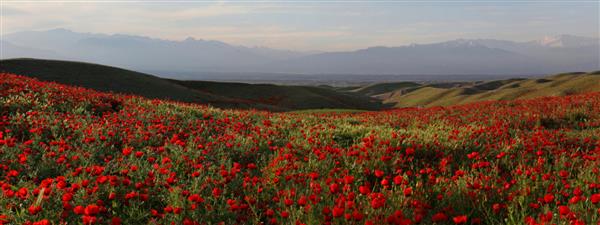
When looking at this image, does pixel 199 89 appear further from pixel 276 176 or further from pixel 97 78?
pixel 276 176

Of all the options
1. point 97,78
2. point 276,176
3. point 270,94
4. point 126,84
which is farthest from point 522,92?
point 276,176

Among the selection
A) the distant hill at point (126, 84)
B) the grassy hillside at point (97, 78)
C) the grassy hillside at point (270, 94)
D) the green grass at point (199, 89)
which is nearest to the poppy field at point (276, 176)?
the green grass at point (199, 89)

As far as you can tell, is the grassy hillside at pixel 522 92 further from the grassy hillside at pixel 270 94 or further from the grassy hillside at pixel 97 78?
the grassy hillside at pixel 97 78

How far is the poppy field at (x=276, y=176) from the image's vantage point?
15.8 feet

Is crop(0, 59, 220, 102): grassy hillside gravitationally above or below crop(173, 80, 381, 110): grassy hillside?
above

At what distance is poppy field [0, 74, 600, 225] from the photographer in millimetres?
4824

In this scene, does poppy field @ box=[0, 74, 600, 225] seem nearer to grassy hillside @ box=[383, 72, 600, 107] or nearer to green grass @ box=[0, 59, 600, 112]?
green grass @ box=[0, 59, 600, 112]

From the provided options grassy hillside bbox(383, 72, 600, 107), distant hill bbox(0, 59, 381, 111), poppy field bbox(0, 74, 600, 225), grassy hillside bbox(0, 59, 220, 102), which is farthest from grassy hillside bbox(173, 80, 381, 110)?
poppy field bbox(0, 74, 600, 225)

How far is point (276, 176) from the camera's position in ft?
21.0

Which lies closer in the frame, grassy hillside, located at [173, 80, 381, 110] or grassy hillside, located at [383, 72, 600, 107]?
grassy hillside, located at [173, 80, 381, 110]

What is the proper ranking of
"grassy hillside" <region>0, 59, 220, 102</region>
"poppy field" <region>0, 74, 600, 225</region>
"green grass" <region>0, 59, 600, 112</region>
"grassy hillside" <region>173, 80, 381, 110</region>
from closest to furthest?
"poppy field" <region>0, 74, 600, 225</region> → "grassy hillside" <region>0, 59, 220, 102</region> → "green grass" <region>0, 59, 600, 112</region> → "grassy hillside" <region>173, 80, 381, 110</region>

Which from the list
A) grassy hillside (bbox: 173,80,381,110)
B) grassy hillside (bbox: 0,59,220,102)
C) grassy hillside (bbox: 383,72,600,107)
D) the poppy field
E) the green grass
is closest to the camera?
the poppy field

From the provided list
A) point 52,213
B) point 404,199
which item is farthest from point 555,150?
point 52,213

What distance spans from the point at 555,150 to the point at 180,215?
25.5ft
